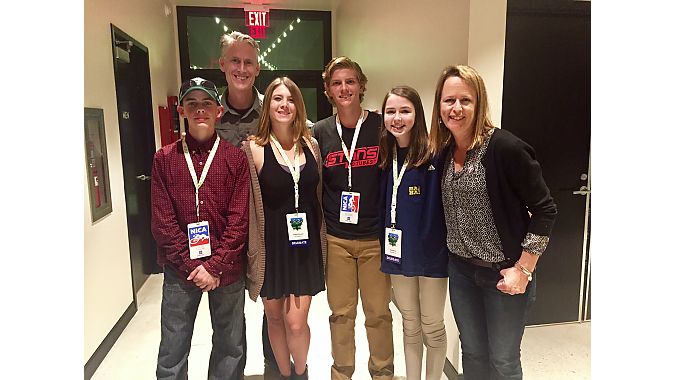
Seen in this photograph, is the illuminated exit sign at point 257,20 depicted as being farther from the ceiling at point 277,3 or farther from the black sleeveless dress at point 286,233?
the black sleeveless dress at point 286,233

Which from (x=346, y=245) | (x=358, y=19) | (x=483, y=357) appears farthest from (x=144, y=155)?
(x=483, y=357)

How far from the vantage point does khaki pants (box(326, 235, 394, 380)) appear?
1.65 m

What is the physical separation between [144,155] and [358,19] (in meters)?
2.17

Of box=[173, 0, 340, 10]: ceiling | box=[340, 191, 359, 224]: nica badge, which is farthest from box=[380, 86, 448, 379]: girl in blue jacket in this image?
box=[173, 0, 340, 10]: ceiling

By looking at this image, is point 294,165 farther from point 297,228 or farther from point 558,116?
point 558,116

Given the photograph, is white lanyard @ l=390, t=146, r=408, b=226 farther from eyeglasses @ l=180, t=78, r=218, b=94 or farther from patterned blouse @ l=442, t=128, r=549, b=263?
eyeglasses @ l=180, t=78, r=218, b=94

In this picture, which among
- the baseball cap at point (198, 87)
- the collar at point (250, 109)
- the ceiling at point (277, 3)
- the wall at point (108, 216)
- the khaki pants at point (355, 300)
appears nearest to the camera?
the baseball cap at point (198, 87)

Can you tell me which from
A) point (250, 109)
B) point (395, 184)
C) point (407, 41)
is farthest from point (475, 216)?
point (407, 41)

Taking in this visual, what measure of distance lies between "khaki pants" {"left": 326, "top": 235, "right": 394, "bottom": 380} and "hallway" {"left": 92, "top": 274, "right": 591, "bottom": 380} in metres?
0.32

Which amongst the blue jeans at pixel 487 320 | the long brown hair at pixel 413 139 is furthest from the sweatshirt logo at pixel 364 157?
the blue jeans at pixel 487 320

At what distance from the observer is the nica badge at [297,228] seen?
5.22ft

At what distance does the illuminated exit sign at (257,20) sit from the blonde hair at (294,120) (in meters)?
2.38
